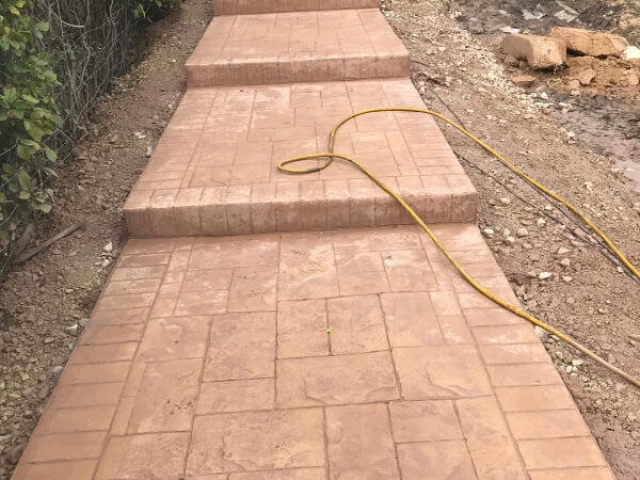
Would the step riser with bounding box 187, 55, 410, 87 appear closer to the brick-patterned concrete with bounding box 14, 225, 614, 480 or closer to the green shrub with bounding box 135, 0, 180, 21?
the green shrub with bounding box 135, 0, 180, 21

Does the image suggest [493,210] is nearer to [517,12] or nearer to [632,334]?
[632,334]

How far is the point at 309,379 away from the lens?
7.90ft

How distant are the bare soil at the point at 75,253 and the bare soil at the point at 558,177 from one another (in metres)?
2.29

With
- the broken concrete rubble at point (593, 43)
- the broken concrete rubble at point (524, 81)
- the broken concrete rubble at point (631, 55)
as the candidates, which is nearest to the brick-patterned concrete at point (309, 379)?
the broken concrete rubble at point (524, 81)

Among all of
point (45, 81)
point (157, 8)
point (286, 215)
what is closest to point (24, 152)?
point (45, 81)

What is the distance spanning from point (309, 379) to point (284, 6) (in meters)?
5.45

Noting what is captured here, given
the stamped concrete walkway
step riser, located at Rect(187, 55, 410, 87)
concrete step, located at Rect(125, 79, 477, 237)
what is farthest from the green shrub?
the stamped concrete walkway

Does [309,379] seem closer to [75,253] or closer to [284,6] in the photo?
[75,253]

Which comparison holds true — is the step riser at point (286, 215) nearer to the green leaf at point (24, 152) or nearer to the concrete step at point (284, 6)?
the green leaf at point (24, 152)

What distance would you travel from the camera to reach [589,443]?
211 cm

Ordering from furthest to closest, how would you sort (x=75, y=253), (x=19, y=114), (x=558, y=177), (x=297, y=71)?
(x=297, y=71) < (x=558, y=177) < (x=75, y=253) < (x=19, y=114)

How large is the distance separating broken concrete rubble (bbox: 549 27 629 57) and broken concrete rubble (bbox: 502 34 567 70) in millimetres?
136

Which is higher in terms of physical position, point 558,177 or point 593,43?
point 593,43

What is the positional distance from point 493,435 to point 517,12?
6.86 m
